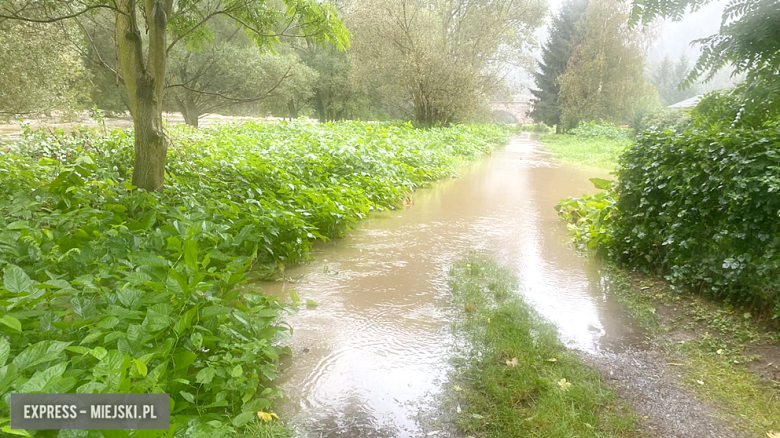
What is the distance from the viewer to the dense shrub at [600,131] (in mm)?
27502

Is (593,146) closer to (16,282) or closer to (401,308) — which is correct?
(401,308)

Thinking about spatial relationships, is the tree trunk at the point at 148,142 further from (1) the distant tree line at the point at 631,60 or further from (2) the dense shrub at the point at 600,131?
(2) the dense shrub at the point at 600,131

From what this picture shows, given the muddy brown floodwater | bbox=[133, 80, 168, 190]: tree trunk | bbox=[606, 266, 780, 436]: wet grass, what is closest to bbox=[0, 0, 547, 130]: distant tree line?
the muddy brown floodwater

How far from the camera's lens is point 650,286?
15.5 feet

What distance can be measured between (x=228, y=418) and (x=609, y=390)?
2.31 metres

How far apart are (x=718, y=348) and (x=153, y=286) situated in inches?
154

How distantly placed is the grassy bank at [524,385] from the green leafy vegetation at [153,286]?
1.27 metres

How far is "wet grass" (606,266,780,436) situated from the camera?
9.35 ft

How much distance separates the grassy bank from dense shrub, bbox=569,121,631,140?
26.2m

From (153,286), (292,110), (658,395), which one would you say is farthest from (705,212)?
(292,110)

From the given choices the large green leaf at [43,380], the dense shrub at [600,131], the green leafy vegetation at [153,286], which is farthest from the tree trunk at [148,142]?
the dense shrub at [600,131]

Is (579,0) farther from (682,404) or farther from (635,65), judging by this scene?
(682,404)

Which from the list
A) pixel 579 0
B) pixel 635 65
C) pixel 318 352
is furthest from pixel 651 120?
pixel 318 352

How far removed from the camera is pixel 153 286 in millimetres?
2721
